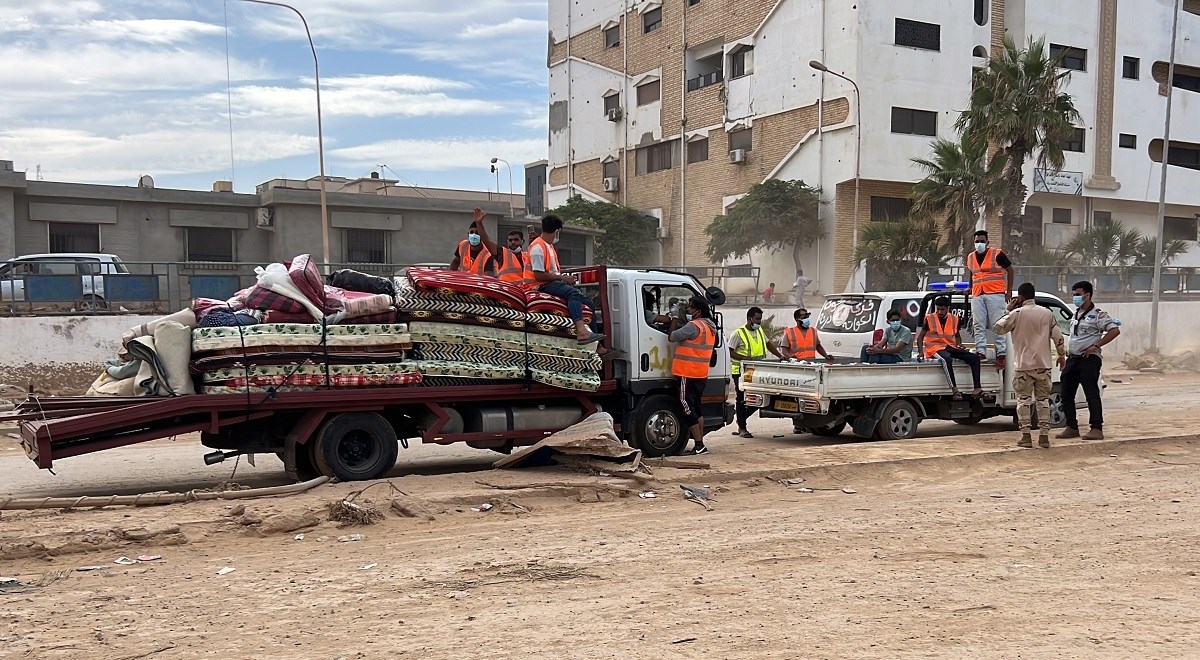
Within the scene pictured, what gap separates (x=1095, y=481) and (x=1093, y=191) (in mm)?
36335

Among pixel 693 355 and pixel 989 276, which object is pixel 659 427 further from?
pixel 989 276

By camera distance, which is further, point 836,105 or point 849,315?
point 836,105

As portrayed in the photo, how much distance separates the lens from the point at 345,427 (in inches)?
358

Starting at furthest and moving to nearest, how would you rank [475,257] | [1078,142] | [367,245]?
[1078,142] < [367,245] < [475,257]

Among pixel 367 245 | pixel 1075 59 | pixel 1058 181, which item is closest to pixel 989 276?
pixel 367 245

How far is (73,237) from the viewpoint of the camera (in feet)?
93.3

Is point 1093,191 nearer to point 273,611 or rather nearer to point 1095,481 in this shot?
point 1095,481

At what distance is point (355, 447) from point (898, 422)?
22.7ft

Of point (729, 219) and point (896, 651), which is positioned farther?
point (729, 219)

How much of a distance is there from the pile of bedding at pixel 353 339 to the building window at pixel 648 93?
37533mm

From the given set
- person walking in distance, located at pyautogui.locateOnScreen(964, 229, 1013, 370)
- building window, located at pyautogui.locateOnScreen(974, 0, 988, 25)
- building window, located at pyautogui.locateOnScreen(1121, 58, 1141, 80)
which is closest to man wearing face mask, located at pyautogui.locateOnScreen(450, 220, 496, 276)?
person walking in distance, located at pyautogui.locateOnScreen(964, 229, 1013, 370)

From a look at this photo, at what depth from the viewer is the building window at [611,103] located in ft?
158

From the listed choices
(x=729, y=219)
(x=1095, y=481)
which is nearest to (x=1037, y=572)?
(x=1095, y=481)

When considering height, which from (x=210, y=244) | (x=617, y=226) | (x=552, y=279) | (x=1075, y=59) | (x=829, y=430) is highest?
(x=1075, y=59)
